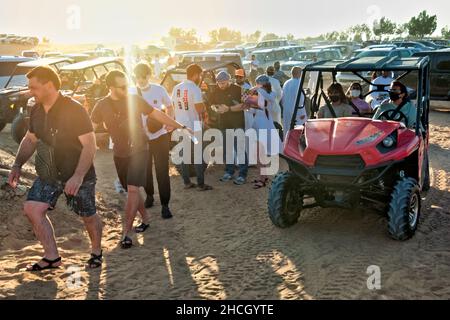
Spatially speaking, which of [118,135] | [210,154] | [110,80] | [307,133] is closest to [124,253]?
[118,135]

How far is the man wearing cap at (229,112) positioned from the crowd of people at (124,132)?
0.05 ft

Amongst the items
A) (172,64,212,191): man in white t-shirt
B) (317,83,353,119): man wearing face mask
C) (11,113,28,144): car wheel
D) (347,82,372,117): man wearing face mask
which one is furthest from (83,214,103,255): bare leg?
(11,113,28,144): car wheel

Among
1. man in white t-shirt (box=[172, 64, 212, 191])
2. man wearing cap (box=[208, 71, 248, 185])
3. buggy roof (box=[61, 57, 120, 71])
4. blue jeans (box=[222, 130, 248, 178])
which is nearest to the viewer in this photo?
man in white t-shirt (box=[172, 64, 212, 191])

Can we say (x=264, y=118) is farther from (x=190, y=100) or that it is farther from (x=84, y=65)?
(x=84, y=65)

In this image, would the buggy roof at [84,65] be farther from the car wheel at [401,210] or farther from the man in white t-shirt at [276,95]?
the car wheel at [401,210]

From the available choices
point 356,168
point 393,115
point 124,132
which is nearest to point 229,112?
point 393,115

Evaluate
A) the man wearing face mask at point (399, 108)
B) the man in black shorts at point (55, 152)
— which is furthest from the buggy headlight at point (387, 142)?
the man in black shorts at point (55, 152)

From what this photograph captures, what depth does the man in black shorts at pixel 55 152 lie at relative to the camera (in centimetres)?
477

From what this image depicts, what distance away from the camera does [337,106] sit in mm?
7531

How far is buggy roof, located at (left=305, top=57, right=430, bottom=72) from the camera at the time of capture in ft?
20.9

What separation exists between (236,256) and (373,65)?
269 cm

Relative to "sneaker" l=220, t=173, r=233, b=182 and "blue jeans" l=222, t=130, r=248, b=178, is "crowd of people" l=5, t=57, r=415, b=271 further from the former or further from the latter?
"sneaker" l=220, t=173, r=233, b=182

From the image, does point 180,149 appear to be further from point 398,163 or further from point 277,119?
point 398,163
